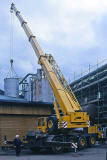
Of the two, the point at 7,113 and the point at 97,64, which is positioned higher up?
the point at 97,64

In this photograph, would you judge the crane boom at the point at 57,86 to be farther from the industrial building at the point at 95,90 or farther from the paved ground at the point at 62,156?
the industrial building at the point at 95,90

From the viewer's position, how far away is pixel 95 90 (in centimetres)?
3500

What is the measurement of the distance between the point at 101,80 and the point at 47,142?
13106mm

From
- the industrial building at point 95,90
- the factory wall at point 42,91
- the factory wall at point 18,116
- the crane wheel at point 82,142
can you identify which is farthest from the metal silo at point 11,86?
the crane wheel at point 82,142

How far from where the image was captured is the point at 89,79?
36.8m

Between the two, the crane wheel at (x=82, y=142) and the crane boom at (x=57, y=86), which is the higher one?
the crane boom at (x=57, y=86)

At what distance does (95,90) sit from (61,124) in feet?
43.2

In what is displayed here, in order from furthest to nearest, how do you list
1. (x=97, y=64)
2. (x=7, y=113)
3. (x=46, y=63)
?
(x=97, y=64) → (x=7, y=113) → (x=46, y=63)

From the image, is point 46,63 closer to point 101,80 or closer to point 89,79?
point 101,80

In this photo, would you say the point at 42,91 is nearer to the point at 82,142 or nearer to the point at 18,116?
the point at 18,116

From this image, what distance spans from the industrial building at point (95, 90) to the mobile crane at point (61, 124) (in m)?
4.66

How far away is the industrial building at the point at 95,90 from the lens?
32.2m

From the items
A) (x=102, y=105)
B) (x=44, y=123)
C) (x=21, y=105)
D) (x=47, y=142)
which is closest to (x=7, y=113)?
(x=21, y=105)

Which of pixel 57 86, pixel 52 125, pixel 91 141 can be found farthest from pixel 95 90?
pixel 52 125
